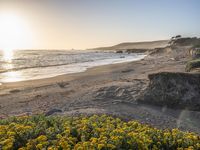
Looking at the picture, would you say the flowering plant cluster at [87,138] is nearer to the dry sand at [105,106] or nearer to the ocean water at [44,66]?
the dry sand at [105,106]

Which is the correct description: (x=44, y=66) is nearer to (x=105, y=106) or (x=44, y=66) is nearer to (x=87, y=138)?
(x=105, y=106)

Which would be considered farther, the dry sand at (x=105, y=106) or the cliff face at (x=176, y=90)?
the cliff face at (x=176, y=90)

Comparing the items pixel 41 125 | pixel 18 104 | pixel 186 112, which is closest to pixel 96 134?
pixel 41 125

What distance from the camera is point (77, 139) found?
22.7 ft

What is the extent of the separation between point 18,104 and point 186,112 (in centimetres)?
749

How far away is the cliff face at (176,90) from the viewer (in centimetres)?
1230

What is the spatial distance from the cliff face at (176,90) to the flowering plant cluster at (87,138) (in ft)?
16.3

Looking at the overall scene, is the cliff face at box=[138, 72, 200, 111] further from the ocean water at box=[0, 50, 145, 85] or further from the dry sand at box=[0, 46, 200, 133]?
the ocean water at box=[0, 50, 145, 85]

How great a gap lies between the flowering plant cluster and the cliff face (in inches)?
196

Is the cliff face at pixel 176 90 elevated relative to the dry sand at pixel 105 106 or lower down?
elevated

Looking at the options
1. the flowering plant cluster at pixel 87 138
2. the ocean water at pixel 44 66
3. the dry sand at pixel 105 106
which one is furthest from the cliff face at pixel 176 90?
the ocean water at pixel 44 66

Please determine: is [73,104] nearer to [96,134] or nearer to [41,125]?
[41,125]

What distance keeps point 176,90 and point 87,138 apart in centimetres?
642

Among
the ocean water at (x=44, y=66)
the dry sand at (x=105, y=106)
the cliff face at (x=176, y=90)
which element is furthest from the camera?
the ocean water at (x=44, y=66)
